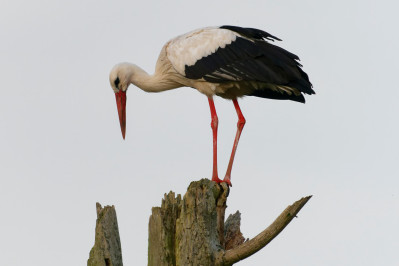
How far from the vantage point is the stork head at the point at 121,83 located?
438 inches

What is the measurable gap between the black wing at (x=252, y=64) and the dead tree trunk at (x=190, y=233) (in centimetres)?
220

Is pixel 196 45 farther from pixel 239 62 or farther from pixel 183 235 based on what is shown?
pixel 183 235

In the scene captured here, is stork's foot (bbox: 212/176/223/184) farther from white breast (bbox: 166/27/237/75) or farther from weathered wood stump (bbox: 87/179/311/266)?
white breast (bbox: 166/27/237/75)

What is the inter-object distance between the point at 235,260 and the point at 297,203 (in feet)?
3.14

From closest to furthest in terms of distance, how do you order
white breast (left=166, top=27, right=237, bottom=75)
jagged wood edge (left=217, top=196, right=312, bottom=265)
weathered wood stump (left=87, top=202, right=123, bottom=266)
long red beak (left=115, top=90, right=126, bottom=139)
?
jagged wood edge (left=217, top=196, right=312, bottom=265) → weathered wood stump (left=87, top=202, right=123, bottom=266) → white breast (left=166, top=27, right=237, bottom=75) → long red beak (left=115, top=90, right=126, bottom=139)

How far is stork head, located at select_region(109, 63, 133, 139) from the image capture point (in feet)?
36.5

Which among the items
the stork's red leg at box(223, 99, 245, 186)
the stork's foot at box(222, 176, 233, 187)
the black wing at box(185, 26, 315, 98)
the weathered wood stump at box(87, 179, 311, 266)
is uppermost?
the black wing at box(185, 26, 315, 98)

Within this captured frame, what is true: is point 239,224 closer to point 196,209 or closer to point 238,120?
point 196,209

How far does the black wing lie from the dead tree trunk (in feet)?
7.23

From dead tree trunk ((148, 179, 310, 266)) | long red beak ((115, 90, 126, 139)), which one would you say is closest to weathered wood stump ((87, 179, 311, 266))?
dead tree trunk ((148, 179, 310, 266))

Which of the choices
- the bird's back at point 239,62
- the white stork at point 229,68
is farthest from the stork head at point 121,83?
the bird's back at point 239,62

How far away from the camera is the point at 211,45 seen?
10195mm

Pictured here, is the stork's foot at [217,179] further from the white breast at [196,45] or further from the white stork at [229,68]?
the white breast at [196,45]

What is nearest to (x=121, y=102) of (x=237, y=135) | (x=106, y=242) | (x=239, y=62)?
(x=237, y=135)
